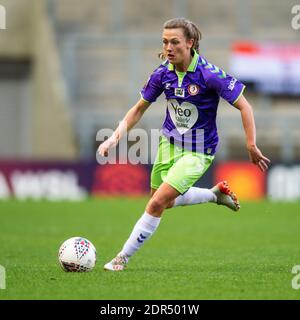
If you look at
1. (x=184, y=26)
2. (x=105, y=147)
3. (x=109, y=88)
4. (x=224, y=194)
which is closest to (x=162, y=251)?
(x=224, y=194)

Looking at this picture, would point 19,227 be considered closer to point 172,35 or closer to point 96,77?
point 172,35

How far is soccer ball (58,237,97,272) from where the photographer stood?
8.96 meters

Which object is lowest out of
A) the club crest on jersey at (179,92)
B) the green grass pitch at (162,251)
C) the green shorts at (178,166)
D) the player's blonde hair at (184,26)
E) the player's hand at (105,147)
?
the green grass pitch at (162,251)

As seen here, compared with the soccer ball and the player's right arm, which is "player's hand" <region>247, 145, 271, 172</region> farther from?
the soccer ball

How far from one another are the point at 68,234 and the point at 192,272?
553 centimetres

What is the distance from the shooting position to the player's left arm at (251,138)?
29.0ft

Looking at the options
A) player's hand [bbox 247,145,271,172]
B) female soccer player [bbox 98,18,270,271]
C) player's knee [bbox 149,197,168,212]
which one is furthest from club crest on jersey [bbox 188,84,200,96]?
player's knee [bbox 149,197,168,212]

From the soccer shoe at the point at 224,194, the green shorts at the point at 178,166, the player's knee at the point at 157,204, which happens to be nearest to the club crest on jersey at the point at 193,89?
the green shorts at the point at 178,166

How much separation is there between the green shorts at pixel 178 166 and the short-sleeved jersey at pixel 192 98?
0.23ft

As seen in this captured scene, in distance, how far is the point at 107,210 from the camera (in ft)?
64.2

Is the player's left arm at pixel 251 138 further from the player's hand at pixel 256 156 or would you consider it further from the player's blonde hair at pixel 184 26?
the player's blonde hair at pixel 184 26

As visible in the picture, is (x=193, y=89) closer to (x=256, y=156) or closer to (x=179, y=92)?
(x=179, y=92)

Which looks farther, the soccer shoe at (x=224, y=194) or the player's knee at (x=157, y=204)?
the soccer shoe at (x=224, y=194)
